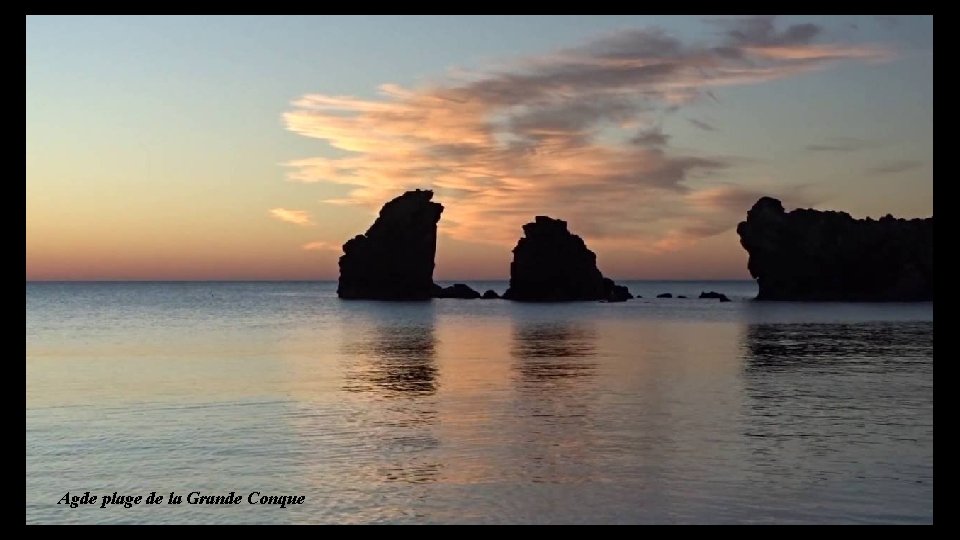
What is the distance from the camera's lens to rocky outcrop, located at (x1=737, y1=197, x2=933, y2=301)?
158 meters

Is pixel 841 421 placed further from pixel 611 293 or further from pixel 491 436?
pixel 611 293

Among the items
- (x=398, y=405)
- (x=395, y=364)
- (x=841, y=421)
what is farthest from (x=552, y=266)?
(x=841, y=421)

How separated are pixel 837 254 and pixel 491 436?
156m

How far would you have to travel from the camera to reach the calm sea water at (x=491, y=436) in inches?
665

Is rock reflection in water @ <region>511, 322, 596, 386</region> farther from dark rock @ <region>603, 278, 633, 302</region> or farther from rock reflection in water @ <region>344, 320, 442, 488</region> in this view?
dark rock @ <region>603, 278, 633, 302</region>

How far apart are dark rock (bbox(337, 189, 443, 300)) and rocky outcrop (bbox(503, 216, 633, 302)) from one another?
19465mm

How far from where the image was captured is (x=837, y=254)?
6457 inches

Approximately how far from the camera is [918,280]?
15738 centimetres

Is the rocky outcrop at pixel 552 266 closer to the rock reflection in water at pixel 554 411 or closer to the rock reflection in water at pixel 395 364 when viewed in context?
the rock reflection in water at pixel 395 364

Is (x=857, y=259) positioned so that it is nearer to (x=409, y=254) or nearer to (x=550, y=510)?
(x=409, y=254)

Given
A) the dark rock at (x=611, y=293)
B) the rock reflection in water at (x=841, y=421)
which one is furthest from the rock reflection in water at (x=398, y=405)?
the dark rock at (x=611, y=293)

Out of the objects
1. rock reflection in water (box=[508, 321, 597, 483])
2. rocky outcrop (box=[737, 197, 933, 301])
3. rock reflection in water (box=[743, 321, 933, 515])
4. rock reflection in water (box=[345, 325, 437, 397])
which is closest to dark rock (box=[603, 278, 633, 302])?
rocky outcrop (box=[737, 197, 933, 301])

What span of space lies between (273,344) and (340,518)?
156ft
